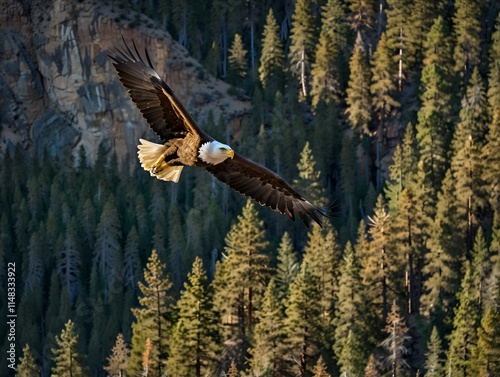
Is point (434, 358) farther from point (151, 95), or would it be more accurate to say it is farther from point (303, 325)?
point (151, 95)

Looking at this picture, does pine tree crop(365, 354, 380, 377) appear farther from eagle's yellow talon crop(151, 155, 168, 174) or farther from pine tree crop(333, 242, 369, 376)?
eagle's yellow talon crop(151, 155, 168, 174)

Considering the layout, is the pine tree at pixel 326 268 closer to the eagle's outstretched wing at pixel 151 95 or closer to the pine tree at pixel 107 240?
the pine tree at pixel 107 240

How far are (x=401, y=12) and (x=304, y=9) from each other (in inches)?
377

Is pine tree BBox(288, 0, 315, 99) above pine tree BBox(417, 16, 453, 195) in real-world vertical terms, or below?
above

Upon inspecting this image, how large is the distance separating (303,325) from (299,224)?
25248 mm

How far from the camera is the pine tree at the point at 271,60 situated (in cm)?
10906

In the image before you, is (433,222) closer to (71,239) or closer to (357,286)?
(357,286)

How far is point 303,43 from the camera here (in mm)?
108750

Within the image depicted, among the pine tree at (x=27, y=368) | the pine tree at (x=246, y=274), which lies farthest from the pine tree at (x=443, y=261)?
the pine tree at (x=27, y=368)

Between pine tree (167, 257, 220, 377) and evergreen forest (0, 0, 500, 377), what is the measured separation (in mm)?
92

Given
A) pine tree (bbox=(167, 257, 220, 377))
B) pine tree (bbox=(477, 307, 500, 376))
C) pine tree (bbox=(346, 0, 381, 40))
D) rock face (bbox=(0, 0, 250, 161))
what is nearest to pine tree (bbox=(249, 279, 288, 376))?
pine tree (bbox=(167, 257, 220, 377))

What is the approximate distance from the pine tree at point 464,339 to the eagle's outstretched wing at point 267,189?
31.8 m

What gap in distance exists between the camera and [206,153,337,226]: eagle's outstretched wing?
108 feet

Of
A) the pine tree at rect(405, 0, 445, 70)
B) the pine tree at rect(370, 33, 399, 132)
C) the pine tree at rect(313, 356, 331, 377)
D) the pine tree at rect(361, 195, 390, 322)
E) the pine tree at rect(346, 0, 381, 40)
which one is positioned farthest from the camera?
the pine tree at rect(346, 0, 381, 40)
